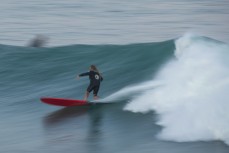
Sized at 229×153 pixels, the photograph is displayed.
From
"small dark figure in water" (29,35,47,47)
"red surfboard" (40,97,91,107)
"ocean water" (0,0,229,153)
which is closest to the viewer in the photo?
"ocean water" (0,0,229,153)

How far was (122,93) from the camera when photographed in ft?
58.0

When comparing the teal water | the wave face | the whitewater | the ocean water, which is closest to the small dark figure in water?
the ocean water

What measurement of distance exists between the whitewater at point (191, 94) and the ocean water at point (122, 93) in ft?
0.08

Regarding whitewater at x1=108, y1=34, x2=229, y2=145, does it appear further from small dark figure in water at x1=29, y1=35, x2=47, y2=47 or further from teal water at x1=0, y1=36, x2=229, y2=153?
small dark figure in water at x1=29, y1=35, x2=47, y2=47

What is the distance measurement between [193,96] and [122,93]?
3454 mm

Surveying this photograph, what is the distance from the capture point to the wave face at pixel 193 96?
43.2 ft

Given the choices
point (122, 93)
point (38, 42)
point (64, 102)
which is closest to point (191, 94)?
point (122, 93)

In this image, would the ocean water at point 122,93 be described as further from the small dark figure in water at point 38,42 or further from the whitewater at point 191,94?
the small dark figure in water at point 38,42

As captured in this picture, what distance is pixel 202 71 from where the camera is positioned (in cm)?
1570

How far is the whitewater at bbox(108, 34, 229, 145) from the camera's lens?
13.2m

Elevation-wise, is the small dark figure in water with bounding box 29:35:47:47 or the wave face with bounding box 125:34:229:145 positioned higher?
the small dark figure in water with bounding box 29:35:47:47

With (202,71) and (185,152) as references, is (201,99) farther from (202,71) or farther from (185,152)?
(185,152)

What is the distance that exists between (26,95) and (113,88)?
281cm

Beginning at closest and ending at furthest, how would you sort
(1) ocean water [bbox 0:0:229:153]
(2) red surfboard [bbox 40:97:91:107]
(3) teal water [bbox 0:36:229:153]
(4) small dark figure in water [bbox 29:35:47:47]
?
(3) teal water [bbox 0:36:229:153], (1) ocean water [bbox 0:0:229:153], (2) red surfboard [bbox 40:97:91:107], (4) small dark figure in water [bbox 29:35:47:47]
